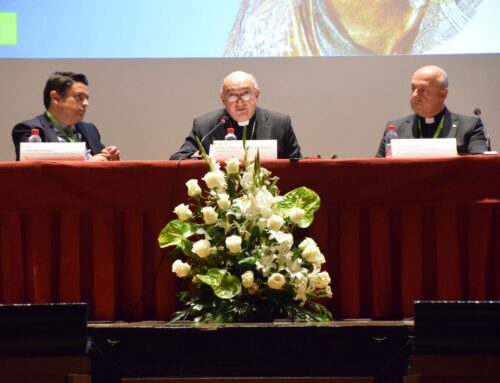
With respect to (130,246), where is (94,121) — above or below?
above

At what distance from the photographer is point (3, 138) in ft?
17.5

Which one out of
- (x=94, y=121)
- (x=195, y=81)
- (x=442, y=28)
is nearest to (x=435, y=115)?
(x=442, y=28)

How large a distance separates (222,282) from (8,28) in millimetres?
3157

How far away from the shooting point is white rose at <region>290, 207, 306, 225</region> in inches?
103

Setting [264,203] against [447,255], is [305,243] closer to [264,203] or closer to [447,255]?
[264,203]

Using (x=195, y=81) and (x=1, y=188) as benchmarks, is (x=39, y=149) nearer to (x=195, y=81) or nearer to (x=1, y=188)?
(x=1, y=188)

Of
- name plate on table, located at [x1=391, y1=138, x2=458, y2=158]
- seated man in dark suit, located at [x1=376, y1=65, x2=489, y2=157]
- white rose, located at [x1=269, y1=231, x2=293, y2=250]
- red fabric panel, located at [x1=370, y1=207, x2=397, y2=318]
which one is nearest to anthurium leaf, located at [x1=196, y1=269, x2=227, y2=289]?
white rose, located at [x1=269, y1=231, x2=293, y2=250]

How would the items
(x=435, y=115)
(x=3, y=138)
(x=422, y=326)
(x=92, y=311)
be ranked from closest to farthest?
1. (x=422, y=326)
2. (x=92, y=311)
3. (x=435, y=115)
4. (x=3, y=138)

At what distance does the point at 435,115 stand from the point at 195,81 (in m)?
1.69

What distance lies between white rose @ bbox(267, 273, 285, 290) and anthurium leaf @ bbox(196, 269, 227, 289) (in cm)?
17

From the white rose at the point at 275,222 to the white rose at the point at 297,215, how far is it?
0.07 meters

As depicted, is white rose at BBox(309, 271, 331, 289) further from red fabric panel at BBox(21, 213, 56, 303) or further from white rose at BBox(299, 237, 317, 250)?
red fabric panel at BBox(21, 213, 56, 303)

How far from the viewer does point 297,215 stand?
261 cm

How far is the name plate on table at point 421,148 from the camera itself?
315 cm
